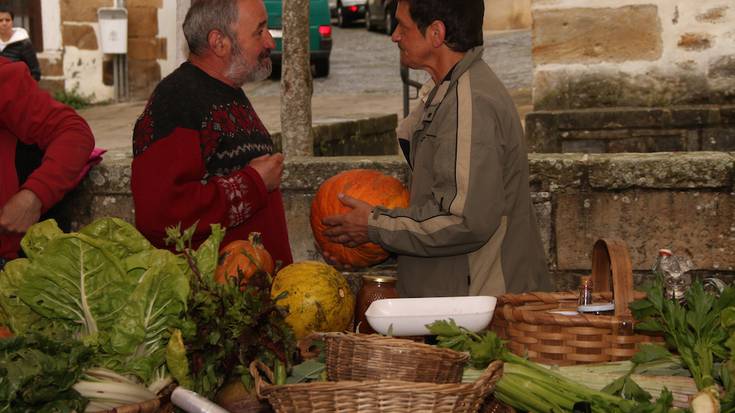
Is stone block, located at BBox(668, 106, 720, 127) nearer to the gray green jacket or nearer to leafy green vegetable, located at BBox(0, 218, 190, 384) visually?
the gray green jacket

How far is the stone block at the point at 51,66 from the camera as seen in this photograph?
1722 cm

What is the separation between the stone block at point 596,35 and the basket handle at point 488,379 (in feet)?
15.3

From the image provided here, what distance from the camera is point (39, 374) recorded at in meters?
2.69

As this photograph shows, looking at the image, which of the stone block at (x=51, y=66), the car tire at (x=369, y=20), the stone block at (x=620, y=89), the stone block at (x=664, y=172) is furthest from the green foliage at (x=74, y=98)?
the stone block at (x=664, y=172)

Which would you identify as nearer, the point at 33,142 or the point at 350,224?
the point at 350,224

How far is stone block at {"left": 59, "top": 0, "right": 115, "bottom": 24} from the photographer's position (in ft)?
56.4

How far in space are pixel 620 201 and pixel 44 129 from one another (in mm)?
2272

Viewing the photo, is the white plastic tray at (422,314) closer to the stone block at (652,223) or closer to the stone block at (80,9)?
the stone block at (652,223)

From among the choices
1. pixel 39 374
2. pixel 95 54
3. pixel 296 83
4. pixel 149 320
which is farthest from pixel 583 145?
pixel 95 54

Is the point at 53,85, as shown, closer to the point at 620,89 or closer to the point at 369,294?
the point at 620,89

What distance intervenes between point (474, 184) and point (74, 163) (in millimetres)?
1442

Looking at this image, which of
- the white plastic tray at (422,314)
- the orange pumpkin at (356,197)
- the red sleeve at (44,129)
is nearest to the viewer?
the white plastic tray at (422,314)

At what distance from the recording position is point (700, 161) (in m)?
4.87

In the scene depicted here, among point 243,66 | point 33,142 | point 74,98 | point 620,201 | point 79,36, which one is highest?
point 243,66
